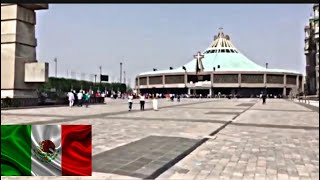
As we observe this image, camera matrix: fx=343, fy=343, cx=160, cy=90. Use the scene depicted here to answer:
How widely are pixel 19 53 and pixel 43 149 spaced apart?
2549 cm

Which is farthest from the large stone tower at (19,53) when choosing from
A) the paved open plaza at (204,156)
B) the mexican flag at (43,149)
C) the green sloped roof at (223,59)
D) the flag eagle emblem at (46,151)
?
the green sloped roof at (223,59)

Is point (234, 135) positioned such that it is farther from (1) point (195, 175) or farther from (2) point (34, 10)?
(2) point (34, 10)

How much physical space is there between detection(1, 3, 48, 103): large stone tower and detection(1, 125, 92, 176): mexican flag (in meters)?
24.5

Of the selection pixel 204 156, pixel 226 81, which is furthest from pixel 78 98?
pixel 226 81

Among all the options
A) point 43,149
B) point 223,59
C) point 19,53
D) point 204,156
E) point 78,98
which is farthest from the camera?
point 223,59

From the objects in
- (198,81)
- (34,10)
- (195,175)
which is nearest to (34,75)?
(34,10)

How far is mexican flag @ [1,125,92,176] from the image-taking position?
13.6ft

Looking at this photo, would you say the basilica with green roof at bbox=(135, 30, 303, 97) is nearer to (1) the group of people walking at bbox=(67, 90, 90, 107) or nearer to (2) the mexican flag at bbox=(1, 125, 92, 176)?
(1) the group of people walking at bbox=(67, 90, 90, 107)

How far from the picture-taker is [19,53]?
27484mm

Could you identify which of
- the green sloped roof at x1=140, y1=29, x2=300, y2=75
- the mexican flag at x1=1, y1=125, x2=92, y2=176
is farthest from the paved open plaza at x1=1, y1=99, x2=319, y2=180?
the green sloped roof at x1=140, y1=29, x2=300, y2=75

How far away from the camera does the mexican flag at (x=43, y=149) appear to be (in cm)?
416

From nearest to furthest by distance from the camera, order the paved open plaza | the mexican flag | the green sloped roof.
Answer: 1. the mexican flag
2. the paved open plaza
3. the green sloped roof

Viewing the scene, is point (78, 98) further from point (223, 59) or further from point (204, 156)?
point (223, 59)

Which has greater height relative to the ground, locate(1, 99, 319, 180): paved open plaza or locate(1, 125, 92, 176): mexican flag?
locate(1, 125, 92, 176): mexican flag
